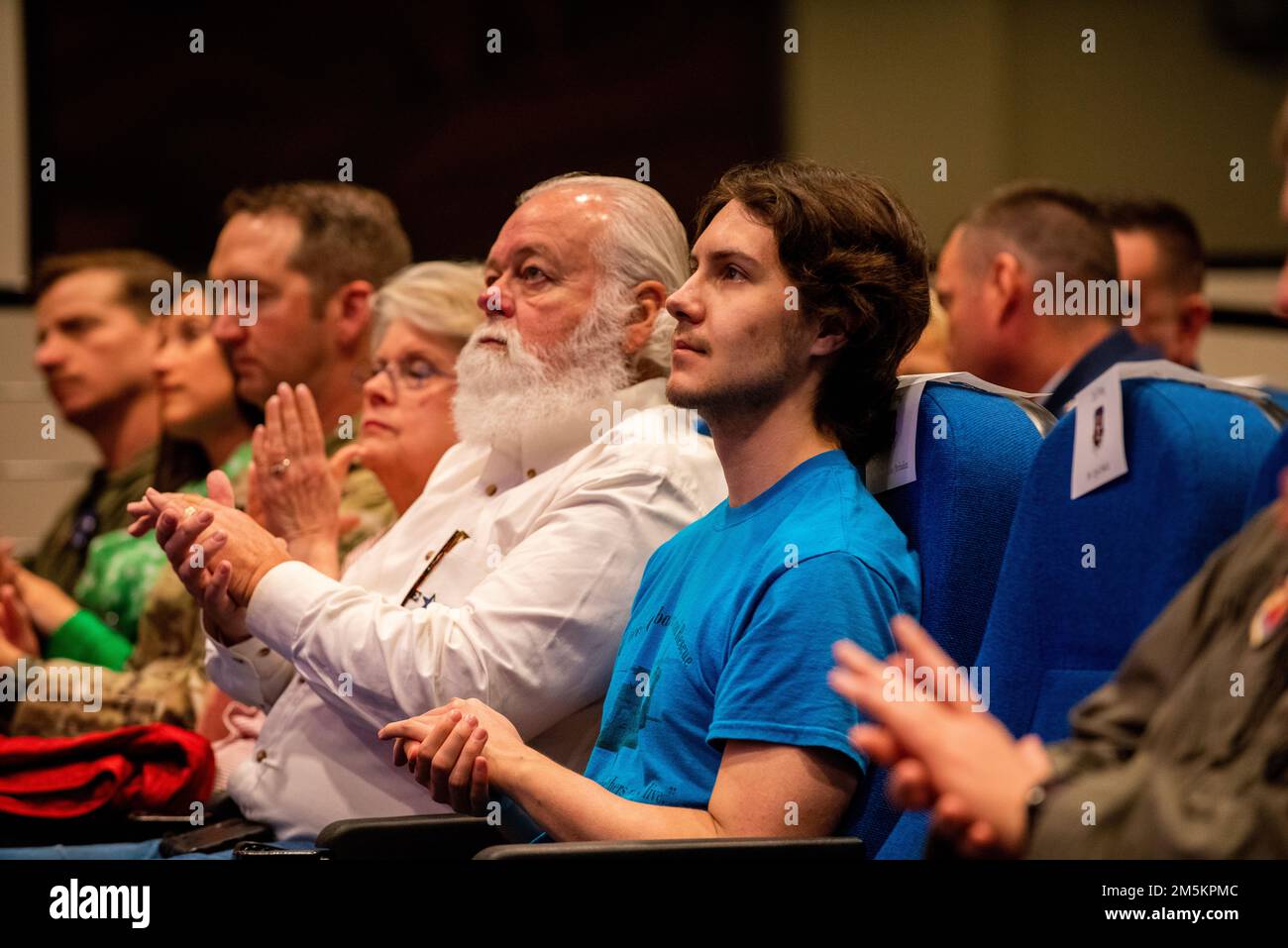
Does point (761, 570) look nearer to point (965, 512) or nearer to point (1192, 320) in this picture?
point (965, 512)

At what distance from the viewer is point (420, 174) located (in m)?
4.81

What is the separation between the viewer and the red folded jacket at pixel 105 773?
2279mm

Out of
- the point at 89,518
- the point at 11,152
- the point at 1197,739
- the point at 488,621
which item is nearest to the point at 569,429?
the point at 488,621

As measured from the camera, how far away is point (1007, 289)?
3.00 meters

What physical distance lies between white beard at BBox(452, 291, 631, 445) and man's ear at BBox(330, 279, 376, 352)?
2.94 ft

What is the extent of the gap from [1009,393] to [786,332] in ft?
0.90

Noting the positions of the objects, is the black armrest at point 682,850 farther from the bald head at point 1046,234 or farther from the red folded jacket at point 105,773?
the bald head at point 1046,234

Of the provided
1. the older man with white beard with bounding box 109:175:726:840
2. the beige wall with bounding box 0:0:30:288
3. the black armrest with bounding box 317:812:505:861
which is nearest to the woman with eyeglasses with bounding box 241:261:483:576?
the older man with white beard with bounding box 109:175:726:840

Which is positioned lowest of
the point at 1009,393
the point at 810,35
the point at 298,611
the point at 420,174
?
the point at 298,611

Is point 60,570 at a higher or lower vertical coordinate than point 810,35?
lower

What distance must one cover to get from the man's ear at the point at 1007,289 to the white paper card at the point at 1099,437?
1525mm

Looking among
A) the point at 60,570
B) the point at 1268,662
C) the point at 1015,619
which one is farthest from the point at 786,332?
the point at 60,570

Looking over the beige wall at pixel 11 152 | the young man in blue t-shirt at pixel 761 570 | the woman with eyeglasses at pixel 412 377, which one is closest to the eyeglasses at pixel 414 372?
the woman with eyeglasses at pixel 412 377

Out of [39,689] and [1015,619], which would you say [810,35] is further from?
[1015,619]
